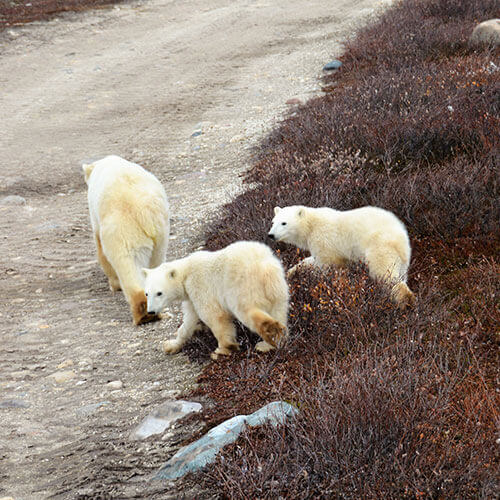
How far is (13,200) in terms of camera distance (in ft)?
28.6

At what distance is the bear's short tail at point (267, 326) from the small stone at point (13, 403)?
1.64 metres

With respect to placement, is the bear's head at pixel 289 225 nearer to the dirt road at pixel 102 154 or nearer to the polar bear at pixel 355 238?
the polar bear at pixel 355 238

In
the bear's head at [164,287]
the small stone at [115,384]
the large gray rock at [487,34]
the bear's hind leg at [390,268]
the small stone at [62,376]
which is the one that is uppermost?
the large gray rock at [487,34]

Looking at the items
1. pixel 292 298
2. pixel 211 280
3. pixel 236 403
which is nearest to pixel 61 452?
pixel 236 403

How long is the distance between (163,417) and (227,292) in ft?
3.05

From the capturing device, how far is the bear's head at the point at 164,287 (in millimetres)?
4414

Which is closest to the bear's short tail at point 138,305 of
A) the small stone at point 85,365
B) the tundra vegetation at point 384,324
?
the small stone at point 85,365

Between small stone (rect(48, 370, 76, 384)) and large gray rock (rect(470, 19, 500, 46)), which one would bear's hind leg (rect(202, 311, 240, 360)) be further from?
large gray rock (rect(470, 19, 500, 46))

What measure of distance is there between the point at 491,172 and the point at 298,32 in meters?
12.7

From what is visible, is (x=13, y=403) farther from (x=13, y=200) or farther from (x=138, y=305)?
(x=13, y=200)

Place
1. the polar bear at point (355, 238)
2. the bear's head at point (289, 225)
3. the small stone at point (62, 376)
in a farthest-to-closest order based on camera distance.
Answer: the bear's head at point (289, 225), the small stone at point (62, 376), the polar bear at point (355, 238)

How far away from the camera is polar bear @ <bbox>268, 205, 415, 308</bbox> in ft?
14.9

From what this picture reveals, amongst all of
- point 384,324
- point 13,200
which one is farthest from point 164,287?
point 13,200

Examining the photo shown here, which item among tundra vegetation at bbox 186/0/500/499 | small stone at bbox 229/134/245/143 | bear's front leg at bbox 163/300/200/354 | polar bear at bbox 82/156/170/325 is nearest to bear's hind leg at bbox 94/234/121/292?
polar bear at bbox 82/156/170/325
